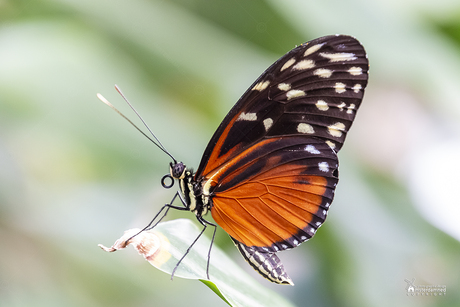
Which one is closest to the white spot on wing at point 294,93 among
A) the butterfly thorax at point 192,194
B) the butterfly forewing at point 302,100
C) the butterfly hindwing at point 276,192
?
the butterfly forewing at point 302,100

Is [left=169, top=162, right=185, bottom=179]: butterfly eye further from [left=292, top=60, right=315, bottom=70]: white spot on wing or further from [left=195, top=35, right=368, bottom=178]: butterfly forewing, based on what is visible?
[left=292, top=60, right=315, bottom=70]: white spot on wing

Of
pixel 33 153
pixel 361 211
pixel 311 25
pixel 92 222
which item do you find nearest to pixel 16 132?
pixel 33 153

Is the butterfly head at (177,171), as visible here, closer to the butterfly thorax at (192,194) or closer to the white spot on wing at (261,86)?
the butterfly thorax at (192,194)

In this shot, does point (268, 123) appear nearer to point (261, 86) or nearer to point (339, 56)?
point (261, 86)

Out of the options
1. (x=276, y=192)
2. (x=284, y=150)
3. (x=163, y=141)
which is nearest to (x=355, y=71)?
(x=284, y=150)

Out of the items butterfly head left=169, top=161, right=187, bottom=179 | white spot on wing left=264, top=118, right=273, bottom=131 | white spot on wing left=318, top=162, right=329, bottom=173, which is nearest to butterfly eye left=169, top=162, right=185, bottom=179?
butterfly head left=169, top=161, right=187, bottom=179

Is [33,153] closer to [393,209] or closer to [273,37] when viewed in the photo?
[273,37]
